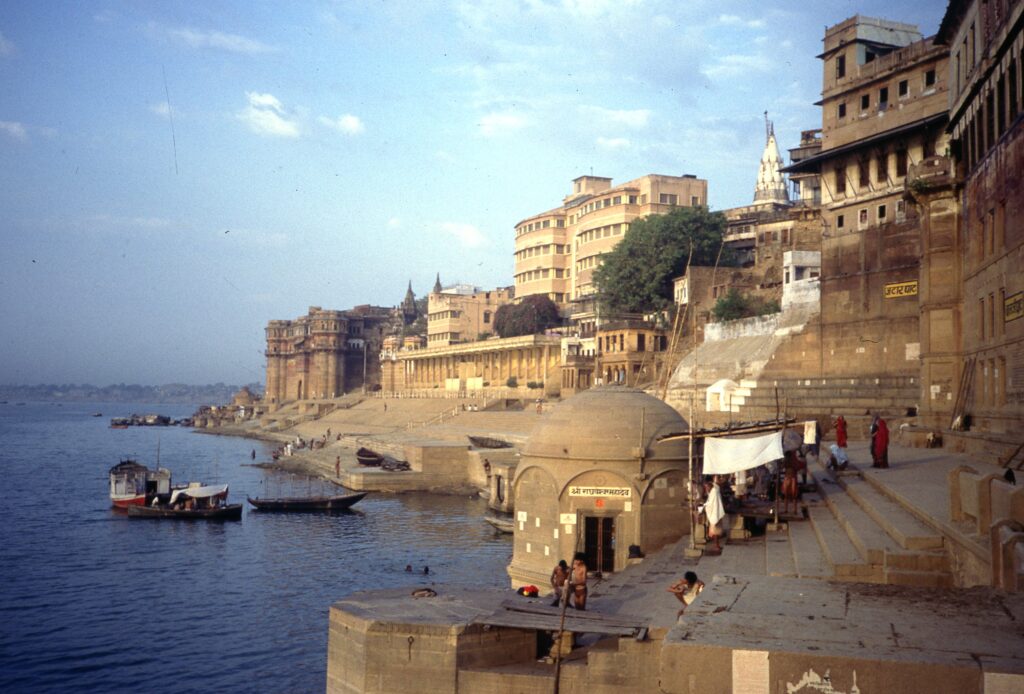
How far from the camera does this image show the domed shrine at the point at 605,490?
59.2ft

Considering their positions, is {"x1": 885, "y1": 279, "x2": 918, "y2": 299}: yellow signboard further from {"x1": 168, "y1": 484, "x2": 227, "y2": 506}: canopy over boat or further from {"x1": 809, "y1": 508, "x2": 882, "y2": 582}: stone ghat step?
{"x1": 168, "y1": 484, "x2": 227, "y2": 506}: canopy over boat

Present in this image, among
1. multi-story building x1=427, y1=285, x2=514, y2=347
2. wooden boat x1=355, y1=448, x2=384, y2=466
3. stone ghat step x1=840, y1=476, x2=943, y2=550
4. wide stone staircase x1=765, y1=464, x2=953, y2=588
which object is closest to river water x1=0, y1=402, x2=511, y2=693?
wooden boat x1=355, y1=448, x2=384, y2=466

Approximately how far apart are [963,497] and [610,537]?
8574mm

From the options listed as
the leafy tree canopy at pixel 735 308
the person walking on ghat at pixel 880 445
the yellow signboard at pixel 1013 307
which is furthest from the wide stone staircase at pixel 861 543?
the leafy tree canopy at pixel 735 308

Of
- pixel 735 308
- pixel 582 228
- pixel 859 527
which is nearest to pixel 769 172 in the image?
pixel 582 228

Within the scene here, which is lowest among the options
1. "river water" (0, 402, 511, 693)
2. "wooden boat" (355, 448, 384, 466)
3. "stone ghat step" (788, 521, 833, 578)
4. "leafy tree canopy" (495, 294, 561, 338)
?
"river water" (0, 402, 511, 693)

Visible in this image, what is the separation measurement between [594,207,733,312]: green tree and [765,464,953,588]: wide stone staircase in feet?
140

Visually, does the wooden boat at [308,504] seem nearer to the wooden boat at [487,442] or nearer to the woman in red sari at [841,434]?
the wooden boat at [487,442]

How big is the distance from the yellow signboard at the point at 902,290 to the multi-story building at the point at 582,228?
34.1m

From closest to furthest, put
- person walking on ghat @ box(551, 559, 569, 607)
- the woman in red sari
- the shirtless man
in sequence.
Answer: the shirtless man, person walking on ghat @ box(551, 559, 569, 607), the woman in red sari

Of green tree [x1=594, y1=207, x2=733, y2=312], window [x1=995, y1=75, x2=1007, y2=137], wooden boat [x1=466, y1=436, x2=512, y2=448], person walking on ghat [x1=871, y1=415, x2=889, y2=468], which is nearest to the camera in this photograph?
window [x1=995, y1=75, x2=1007, y2=137]

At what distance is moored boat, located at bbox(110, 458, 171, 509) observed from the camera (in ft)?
143

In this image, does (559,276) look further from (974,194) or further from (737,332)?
(974,194)

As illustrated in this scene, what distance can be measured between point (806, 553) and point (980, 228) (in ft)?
34.5
